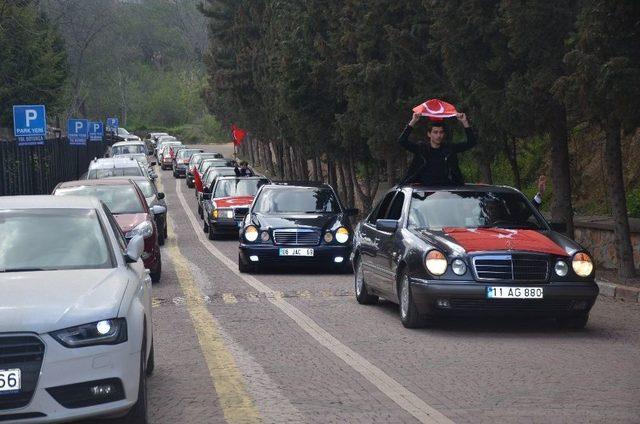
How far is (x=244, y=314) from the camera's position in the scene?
1468cm

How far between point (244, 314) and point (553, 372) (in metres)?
5.18

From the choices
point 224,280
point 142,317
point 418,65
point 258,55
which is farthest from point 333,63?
point 142,317

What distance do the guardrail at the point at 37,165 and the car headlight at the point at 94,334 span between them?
27.7m

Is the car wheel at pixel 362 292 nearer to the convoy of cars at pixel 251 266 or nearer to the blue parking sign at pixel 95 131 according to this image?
the convoy of cars at pixel 251 266

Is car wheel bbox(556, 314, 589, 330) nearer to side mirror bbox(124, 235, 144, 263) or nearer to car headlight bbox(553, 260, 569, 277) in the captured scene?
car headlight bbox(553, 260, 569, 277)

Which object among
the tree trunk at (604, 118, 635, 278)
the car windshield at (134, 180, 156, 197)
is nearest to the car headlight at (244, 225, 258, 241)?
the tree trunk at (604, 118, 635, 278)

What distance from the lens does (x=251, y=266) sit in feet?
69.4

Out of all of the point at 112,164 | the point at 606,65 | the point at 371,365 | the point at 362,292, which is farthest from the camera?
the point at 112,164

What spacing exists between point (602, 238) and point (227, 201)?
1129 cm

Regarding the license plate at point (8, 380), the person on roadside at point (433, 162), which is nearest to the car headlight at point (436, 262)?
the person on roadside at point (433, 162)

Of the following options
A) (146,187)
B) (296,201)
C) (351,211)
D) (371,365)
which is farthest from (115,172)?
(371,365)

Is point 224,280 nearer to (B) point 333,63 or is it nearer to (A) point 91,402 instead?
(A) point 91,402

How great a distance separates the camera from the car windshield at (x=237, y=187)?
33500 mm

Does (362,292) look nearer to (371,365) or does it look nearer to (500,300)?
(500,300)
